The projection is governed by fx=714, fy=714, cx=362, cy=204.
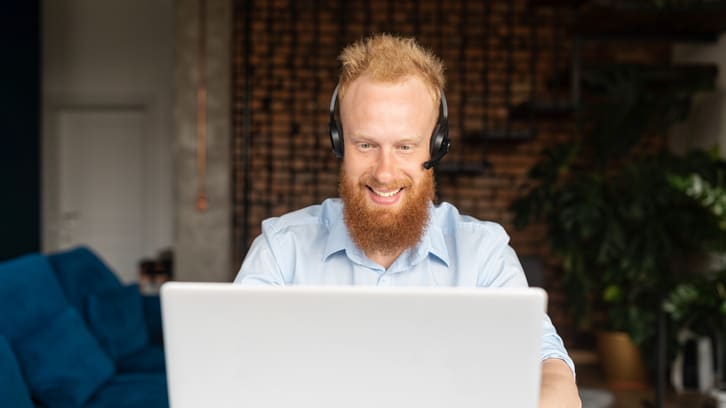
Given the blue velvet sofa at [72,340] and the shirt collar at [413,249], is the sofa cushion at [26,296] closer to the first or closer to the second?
the blue velvet sofa at [72,340]

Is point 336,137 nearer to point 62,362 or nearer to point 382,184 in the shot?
point 382,184

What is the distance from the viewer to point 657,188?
149 inches

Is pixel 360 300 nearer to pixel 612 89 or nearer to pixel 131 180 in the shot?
pixel 612 89

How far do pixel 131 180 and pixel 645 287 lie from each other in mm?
4606

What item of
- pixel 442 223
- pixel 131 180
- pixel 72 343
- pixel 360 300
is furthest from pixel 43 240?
pixel 360 300

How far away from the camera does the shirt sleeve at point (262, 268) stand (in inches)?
47.9

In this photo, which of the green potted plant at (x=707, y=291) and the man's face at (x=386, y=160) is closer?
the man's face at (x=386, y=160)

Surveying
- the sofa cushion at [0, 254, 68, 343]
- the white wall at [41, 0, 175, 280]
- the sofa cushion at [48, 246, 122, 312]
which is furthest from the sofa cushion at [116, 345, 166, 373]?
the white wall at [41, 0, 175, 280]

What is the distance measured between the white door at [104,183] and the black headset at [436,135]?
18.6 ft

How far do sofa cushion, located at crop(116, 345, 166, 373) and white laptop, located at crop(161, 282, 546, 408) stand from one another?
8.89ft

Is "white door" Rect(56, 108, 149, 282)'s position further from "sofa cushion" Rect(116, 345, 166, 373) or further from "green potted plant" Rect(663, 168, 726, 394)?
"green potted plant" Rect(663, 168, 726, 394)

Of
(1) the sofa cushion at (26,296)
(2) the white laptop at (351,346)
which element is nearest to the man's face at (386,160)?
(2) the white laptop at (351,346)

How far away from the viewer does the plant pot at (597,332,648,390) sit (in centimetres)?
434

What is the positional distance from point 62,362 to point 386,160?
195 centimetres
